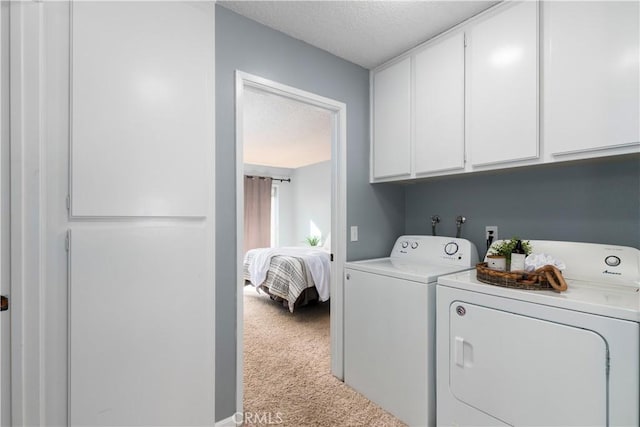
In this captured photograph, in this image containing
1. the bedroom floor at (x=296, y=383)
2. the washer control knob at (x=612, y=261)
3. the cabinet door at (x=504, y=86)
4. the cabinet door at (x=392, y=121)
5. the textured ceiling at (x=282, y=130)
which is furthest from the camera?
the textured ceiling at (x=282, y=130)

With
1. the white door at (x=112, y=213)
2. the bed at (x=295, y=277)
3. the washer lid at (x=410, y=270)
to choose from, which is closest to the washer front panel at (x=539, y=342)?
the washer lid at (x=410, y=270)

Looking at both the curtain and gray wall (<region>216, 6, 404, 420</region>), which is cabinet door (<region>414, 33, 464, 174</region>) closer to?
gray wall (<region>216, 6, 404, 420</region>)

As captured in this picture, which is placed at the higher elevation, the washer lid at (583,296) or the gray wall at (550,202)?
the gray wall at (550,202)

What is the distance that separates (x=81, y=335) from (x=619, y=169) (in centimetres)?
258

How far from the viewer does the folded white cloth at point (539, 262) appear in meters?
1.35

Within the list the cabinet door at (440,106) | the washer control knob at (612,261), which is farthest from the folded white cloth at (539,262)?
the cabinet door at (440,106)

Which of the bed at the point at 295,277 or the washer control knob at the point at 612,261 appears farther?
the bed at the point at 295,277

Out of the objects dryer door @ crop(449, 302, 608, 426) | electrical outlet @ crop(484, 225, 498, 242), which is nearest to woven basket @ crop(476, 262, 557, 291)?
dryer door @ crop(449, 302, 608, 426)

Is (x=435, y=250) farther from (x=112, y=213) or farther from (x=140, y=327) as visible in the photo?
(x=112, y=213)

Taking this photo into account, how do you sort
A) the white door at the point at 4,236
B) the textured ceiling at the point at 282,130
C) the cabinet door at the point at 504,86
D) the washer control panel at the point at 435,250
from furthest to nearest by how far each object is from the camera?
the textured ceiling at the point at 282,130
the washer control panel at the point at 435,250
the cabinet door at the point at 504,86
the white door at the point at 4,236

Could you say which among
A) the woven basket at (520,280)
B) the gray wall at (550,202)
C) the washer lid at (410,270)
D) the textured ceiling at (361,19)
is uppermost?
the textured ceiling at (361,19)

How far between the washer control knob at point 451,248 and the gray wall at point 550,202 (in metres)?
0.18

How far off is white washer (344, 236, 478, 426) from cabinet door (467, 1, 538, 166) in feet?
2.18

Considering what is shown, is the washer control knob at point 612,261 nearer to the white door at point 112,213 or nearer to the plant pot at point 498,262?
the plant pot at point 498,262
